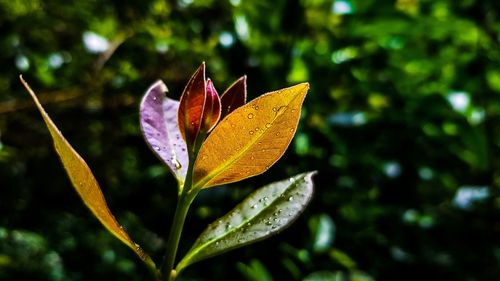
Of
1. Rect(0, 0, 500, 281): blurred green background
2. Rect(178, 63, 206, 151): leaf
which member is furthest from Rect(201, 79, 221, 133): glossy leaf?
Rect(0, 0, 500, 281): blurred green background

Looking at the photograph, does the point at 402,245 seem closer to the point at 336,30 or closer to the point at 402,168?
the point at 402,168

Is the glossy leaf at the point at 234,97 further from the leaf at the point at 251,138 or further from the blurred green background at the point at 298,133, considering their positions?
the blurred green background at the point at 298,133

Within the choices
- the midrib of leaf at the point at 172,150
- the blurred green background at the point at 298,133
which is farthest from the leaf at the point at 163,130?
the blurred green background at the point at 298,133

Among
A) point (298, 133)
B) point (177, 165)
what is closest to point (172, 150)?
point (177, 165)

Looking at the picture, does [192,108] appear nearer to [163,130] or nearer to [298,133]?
[163,130]

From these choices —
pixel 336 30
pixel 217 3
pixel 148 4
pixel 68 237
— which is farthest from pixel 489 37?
pixel 68 237

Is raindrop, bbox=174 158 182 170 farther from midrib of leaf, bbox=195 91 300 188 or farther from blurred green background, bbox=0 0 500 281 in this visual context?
blurred green background, bbox=0 0 500 281
